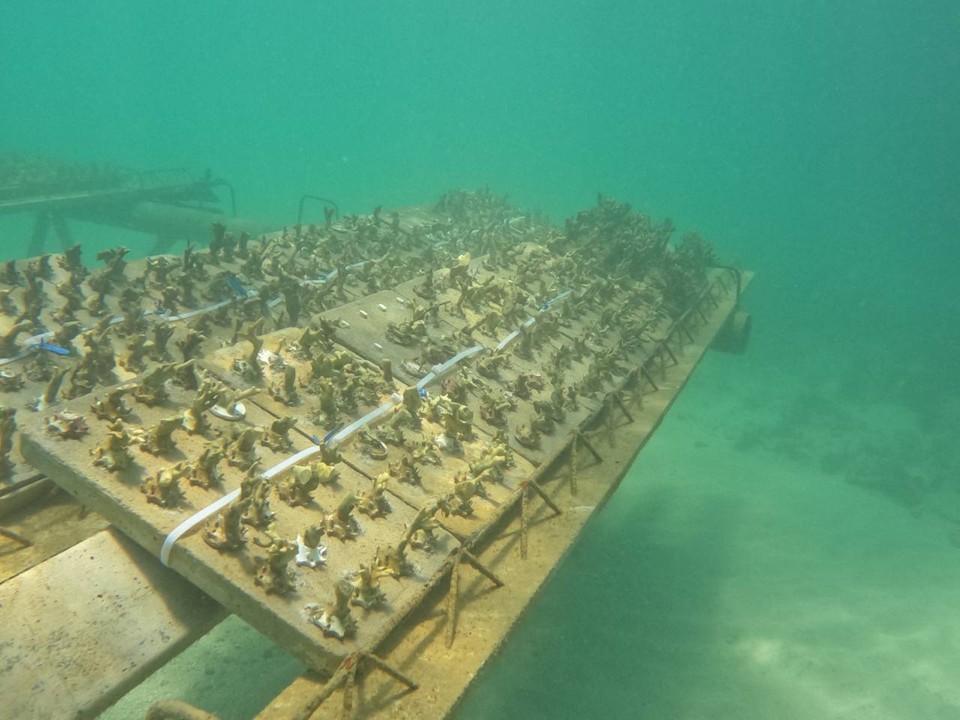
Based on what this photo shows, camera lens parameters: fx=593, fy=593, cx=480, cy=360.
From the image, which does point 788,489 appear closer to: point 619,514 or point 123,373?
point 619,514

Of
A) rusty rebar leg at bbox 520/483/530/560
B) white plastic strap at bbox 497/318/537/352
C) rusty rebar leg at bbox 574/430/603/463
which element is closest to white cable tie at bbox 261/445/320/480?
rusty rebar leg at bbox 520/483/530/560

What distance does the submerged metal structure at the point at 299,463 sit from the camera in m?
3.25

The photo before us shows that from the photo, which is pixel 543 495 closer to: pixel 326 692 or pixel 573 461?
pixel 573 461

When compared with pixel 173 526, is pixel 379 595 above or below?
below

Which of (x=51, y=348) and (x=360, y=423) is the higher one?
(x=51, y=348)

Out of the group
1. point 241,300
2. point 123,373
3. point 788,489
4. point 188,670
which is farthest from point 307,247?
point 788,489

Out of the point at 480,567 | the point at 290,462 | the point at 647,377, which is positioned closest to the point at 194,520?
the point at 290,462

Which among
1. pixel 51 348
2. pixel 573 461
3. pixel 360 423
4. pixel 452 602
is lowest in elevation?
pixel 573 461

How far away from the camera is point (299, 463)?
430cm

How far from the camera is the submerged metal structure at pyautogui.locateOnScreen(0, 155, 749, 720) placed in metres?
3.25

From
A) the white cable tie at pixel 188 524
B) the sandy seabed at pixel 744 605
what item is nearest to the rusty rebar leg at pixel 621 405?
the sandy seabed at pixel 744 605

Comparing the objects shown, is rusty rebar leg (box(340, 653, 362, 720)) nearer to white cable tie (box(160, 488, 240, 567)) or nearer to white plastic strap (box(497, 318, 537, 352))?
white cable tie (box(160, 488, 240, 567))

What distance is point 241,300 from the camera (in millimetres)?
7094

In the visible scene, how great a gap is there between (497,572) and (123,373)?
3.74 meters
